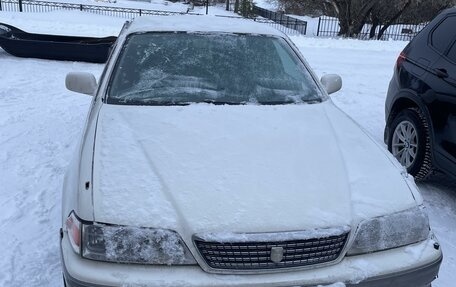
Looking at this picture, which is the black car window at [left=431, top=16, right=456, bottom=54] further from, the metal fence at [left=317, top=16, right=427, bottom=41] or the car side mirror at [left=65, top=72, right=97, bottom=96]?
the metal fence at [left=317, top=16, right=427, bottom=41]

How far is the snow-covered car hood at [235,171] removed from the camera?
2.27 m

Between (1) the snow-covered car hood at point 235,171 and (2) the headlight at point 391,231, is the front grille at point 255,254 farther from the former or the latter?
(2) the headlight at point 391,231

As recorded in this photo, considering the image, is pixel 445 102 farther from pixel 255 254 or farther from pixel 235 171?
pixel 255 254

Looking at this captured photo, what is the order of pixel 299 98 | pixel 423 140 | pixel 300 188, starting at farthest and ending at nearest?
pixel 423 140 < pixel 299 98 < pixel 300 188

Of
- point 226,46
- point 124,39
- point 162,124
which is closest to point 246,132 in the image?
point 162,124

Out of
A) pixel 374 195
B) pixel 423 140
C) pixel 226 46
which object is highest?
pixel 226 46

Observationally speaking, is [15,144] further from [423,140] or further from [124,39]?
[423,140]

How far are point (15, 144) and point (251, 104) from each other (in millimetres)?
3315

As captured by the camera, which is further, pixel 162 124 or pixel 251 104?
pixel 251 104

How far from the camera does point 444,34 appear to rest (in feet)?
16.0

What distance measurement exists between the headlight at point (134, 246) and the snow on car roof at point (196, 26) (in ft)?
6.85

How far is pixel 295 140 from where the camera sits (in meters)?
2.95

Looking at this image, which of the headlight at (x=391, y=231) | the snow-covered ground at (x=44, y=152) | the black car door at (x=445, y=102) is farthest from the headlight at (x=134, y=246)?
the black car door at (x=445, y=102)

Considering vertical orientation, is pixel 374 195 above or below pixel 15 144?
above
